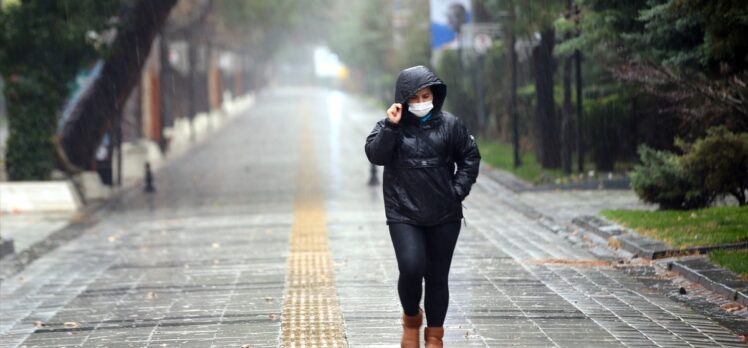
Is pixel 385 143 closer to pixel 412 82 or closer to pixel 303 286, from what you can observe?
pixel 412 82

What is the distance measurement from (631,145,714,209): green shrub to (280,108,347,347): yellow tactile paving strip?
147 inches

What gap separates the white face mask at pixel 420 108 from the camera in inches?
297

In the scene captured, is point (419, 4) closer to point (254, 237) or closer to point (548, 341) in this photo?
point (254, 237)

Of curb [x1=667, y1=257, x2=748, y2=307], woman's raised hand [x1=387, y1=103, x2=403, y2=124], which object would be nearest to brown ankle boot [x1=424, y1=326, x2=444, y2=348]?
woman's raised hand [x1=387, y1=103, x2=403, y2=124]

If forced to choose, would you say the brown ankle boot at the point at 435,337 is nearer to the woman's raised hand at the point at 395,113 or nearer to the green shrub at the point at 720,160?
the woman's raised hand at the point at 395,113

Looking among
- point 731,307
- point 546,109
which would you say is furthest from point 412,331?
point 546,109

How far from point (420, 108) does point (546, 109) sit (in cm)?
1676

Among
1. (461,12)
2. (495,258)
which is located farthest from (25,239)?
(461,12)

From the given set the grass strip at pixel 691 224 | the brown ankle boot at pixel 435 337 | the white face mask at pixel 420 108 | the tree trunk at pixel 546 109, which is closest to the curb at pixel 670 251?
the grass strip at pixel 691 224

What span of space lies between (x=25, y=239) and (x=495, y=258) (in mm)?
6523

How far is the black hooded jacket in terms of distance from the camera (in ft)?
24.9

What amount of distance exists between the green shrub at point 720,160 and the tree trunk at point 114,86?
11506 millimetres

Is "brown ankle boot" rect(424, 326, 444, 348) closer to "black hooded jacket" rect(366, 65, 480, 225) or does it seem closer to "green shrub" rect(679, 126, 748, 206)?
"black hooded jacket" rect(366, 65, 480, 225)

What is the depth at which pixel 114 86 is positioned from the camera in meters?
22.8
